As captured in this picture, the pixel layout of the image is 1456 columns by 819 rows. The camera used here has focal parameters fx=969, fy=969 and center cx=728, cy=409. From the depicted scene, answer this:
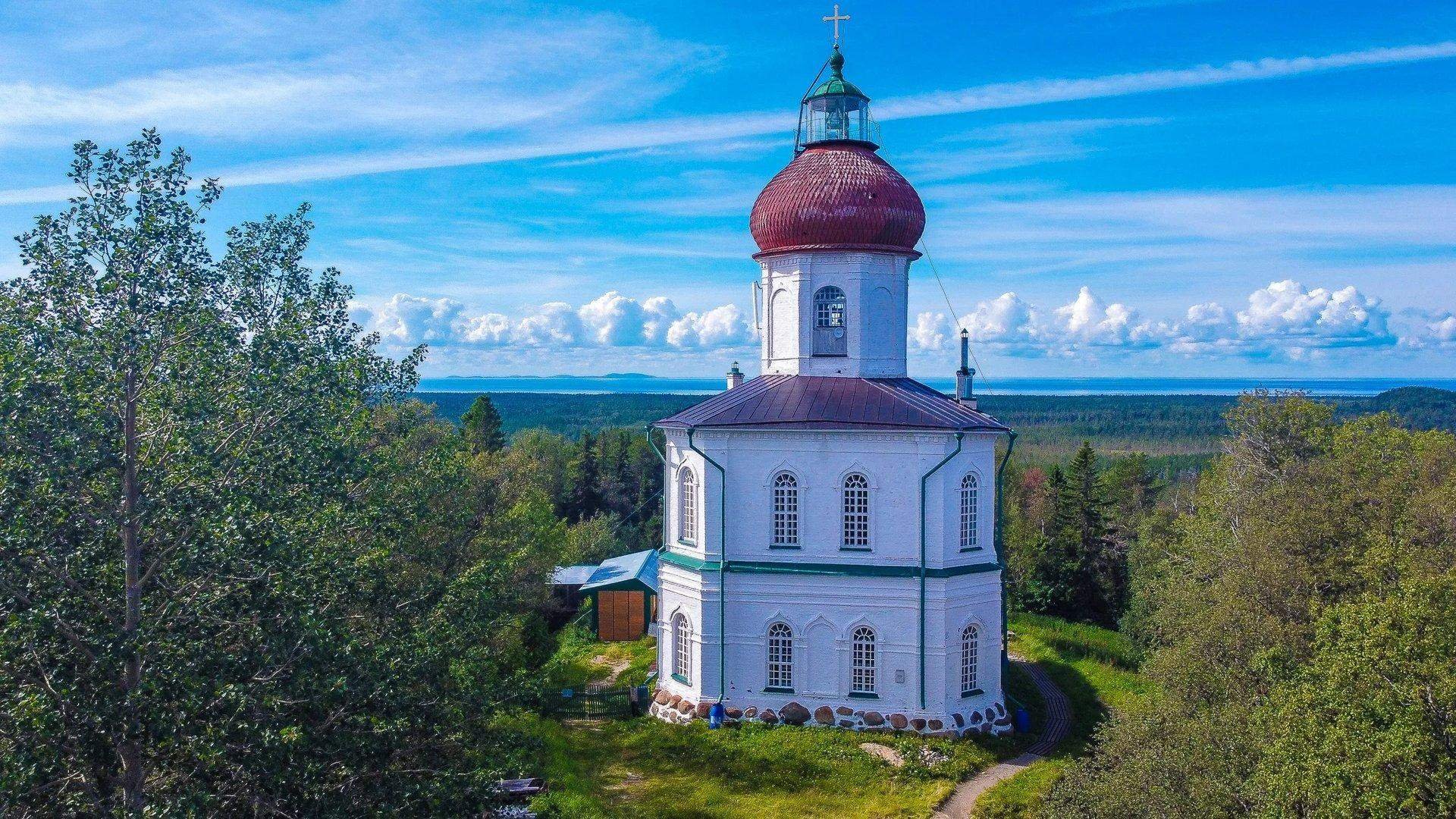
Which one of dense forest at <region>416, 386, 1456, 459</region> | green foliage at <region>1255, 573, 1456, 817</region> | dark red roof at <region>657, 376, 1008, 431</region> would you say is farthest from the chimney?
dense forest at <region>416, 386, 1456, 459</region>

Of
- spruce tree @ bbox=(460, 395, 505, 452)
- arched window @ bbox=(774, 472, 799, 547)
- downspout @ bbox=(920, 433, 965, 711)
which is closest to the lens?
downspout @ bbox=(920, 433, 965, 711)

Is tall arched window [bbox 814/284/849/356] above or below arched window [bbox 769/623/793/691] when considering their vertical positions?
above

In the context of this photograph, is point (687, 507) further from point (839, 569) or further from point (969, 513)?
point (969, 513)

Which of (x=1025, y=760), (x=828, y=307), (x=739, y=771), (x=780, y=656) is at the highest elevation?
(x=828, y=307)

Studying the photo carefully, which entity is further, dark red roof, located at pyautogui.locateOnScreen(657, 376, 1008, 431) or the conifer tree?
the conifer tree

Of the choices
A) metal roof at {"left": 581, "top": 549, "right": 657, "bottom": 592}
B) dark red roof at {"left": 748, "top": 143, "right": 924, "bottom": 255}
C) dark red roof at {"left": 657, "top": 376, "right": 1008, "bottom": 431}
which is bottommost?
metal roof at {"left": 581, "top": 549, "right": 657, "bottom": 592}

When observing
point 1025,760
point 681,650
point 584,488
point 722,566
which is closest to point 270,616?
point 722,566

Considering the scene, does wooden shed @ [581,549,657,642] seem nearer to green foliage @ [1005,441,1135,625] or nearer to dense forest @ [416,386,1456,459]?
green foliage @ [1005,441,1135,625]
